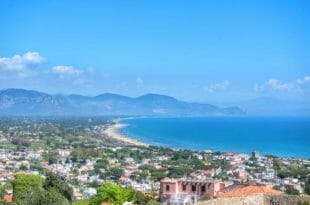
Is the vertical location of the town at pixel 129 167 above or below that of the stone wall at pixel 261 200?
below

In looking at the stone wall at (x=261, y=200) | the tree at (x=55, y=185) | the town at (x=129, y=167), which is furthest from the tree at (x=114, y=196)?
the stone wall at (x=261, y=200)

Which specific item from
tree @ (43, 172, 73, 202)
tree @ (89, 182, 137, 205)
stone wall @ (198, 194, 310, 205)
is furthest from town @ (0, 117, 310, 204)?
stone wall @ (198, 194, 310, 205)

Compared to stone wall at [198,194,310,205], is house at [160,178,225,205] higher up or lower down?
lower down

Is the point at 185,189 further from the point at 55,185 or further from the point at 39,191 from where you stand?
the point at 39,191

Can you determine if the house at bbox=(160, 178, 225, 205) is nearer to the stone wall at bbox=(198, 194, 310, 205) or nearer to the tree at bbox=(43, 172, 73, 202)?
the tree at bbox=(43, 172, 73, 202)

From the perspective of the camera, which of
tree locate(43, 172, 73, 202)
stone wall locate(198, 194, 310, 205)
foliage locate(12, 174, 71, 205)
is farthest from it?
tree locate(43, 172, 73, 202)

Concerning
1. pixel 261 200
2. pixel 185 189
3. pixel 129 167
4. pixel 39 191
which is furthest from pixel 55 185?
pixel 129 167

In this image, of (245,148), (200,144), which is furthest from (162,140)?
(245,148)

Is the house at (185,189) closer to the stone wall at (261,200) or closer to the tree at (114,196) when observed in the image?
the tree at (114,196)
